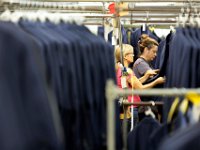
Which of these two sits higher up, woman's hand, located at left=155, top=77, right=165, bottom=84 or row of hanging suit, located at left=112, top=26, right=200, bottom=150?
row of hanging suit, located at left=112, top=26, right=200, bottom=150

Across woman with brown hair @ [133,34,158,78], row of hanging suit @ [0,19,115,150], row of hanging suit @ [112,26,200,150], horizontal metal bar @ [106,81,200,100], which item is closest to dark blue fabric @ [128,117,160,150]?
row of hanging suit @ [112,26,200,150]

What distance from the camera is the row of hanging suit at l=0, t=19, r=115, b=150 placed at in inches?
55.1

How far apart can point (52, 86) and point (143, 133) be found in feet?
2.50

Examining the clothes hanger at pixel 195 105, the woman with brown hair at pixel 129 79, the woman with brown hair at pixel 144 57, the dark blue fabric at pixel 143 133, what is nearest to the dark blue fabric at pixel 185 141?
the clothes hanger at pixel 195 105

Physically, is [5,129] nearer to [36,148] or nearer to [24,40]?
[36,148]

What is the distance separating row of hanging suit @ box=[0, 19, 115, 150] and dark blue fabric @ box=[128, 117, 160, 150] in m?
0.34

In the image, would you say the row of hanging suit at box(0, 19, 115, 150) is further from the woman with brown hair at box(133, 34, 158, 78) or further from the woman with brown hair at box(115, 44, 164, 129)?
the woman with brown hair at box(133, 34, 158, 78)

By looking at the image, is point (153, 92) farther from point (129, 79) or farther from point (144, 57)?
point (144, 57)

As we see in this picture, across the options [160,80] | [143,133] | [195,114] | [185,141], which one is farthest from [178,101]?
[160,80]

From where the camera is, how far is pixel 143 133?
7.50 feet

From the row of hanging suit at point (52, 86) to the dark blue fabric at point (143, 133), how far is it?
335mm

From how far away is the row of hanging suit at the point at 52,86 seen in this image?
55.1 inches

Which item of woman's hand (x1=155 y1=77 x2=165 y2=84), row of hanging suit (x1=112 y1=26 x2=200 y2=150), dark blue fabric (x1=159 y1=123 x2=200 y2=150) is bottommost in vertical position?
woman's hand (x1=155 y1=77 x2=165 y2=84)

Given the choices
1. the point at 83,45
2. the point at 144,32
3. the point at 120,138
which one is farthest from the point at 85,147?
the point at 144,32
